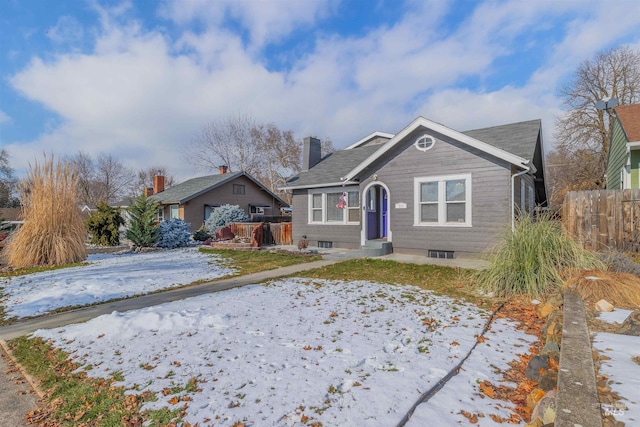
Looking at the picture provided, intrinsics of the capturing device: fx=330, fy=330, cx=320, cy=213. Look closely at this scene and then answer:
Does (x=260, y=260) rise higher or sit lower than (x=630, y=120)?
lower

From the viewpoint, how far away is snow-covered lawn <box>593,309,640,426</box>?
1984 mm

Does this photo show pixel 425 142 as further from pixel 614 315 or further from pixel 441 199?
pixel 614 315

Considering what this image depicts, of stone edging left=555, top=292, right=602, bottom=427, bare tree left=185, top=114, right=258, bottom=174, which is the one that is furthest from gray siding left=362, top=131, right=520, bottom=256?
bare tree left=185, top=114, right=258, bottom=174

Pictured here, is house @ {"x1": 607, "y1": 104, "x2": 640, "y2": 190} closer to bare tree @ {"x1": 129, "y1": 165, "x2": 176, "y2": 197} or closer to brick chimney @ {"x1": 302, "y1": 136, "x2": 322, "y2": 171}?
brick chimney @ {"x1": 302, "y1": 136, "x2": 322, "y2": 171}

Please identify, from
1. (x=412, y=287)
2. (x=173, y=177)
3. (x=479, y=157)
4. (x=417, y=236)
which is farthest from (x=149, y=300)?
(x=173, y=177)

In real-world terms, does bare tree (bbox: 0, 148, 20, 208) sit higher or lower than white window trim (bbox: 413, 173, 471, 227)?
higher

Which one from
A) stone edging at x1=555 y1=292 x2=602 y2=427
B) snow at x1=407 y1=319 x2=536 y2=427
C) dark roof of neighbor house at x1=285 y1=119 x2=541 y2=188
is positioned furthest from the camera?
dark roof of neighbor house at x1=285 y1=119 x2=541 y2=188

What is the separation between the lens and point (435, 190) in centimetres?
1077

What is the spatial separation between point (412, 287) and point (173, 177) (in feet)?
164

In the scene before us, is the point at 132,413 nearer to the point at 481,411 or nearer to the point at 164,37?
the point at 481,411

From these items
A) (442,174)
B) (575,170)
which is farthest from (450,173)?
(575,170)

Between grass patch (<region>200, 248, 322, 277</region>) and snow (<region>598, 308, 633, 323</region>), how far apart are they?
22.3 feet

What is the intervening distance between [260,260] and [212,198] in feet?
50.1

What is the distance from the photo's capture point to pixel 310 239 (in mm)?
14422
